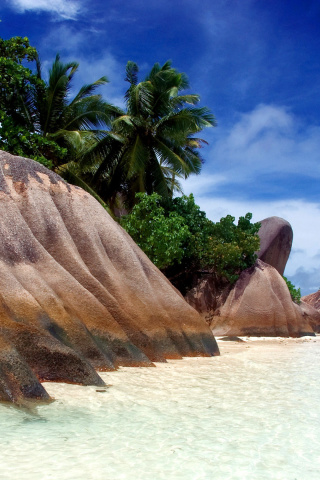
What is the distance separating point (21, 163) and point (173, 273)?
462 inches

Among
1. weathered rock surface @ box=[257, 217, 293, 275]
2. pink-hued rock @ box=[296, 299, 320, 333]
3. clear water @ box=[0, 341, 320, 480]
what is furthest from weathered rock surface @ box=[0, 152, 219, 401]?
weathered rock surface @ box=[257, 217, 293, 275]

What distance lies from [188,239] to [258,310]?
386cm

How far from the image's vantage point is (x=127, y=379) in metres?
6.21

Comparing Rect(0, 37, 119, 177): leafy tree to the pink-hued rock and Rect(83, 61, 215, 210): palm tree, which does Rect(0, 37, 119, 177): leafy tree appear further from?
the pink-hued rock

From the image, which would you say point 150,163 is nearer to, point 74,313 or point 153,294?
point 153,294

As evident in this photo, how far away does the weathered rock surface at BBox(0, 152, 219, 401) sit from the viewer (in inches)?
217

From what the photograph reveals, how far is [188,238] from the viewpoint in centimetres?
1945

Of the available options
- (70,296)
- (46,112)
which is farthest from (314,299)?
(70,296)

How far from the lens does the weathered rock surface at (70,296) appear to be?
5.52 metres

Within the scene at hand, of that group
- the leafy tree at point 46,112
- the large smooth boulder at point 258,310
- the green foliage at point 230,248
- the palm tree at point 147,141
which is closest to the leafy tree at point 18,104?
the leafy tree at point 46,112

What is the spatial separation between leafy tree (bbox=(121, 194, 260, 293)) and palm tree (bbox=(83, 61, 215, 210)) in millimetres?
1479

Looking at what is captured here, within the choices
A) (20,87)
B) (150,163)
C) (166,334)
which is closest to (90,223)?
(166,334)

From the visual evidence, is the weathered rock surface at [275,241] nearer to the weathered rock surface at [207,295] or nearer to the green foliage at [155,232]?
the weathered rock surface at [207,295]

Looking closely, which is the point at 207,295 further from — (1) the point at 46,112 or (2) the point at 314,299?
(2) the point at 314,299
